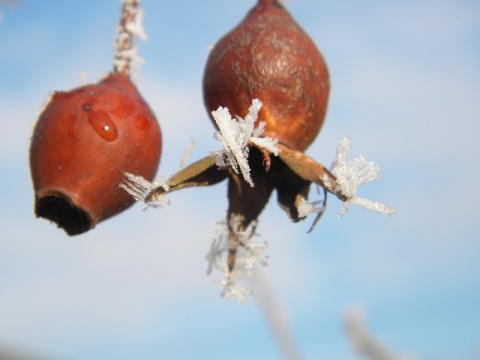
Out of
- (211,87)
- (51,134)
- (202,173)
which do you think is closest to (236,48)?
(211,87)

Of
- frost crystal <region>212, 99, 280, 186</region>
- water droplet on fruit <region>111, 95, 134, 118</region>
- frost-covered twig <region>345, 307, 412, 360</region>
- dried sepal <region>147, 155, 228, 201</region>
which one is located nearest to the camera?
frost crystal <region>212, 99, 280, 186</region>

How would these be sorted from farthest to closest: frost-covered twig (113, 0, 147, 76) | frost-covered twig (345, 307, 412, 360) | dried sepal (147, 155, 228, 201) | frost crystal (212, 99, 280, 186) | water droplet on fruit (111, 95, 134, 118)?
frost-covered twig (345, 307, 412, 360)
frost-covered twig (113, 0, 147, 76)
water droplet on fruit (111, 95, 134, 118)
dried sepal (147, 155, 228, 201)
frost crystal (212, 99, 280, 186)

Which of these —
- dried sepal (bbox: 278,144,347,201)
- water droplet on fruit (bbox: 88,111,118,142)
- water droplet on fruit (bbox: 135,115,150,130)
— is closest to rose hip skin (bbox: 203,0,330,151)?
dried sepal (bbox: 278,144,347,201)

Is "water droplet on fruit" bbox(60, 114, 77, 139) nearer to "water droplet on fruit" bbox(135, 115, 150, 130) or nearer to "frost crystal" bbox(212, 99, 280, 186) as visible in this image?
"water droplet on fruit" bbox(135, 115, 150, 130)

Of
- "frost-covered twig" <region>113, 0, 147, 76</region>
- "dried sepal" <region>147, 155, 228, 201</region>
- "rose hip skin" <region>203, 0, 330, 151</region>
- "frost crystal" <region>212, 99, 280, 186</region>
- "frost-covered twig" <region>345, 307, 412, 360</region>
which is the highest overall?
"frost-covered twig" <region>345, 307, 412, 360</region>

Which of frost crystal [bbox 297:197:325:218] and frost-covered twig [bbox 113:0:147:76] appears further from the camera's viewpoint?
frost-covered twig [bbox 113:0:147:76]

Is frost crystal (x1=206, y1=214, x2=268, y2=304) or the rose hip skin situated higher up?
the rose hip skin

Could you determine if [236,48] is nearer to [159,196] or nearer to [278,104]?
[278,104]

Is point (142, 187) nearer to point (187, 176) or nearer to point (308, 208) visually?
point (187, 176)
